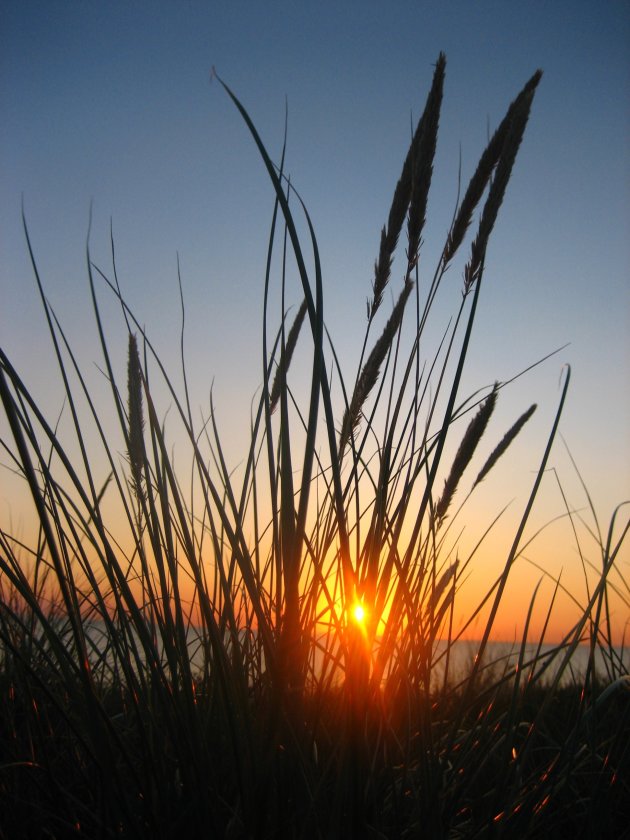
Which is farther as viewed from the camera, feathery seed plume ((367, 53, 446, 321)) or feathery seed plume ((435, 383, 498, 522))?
feathery seed plume ((435, 383, 498, 522))

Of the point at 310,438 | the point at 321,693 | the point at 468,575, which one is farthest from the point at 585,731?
the point at 310,438

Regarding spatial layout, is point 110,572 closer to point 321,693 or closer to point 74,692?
point 74,692

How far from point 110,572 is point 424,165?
744 millimetres

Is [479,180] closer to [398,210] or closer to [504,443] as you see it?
[398,210]

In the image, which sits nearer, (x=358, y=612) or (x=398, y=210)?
(x=358, y=612)

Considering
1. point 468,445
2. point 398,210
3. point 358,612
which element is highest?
point 398,210

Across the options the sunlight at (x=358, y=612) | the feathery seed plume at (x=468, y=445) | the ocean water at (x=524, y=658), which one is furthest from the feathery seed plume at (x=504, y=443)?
the sunlight at (x=358, y=612)

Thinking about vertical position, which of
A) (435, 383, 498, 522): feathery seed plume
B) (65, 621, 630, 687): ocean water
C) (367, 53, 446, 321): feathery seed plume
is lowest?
(65, 621, 630, 687): ocean water

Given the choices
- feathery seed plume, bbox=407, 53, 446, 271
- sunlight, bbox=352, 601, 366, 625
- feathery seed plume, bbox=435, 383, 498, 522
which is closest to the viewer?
sunlight, bbox=352, 601, 366, 625

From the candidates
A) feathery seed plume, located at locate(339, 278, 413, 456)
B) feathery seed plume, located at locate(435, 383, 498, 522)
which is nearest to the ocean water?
feathery seed plume, located at locate(435, 383, 498, 522)

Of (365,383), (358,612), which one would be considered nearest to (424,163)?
(365,383)

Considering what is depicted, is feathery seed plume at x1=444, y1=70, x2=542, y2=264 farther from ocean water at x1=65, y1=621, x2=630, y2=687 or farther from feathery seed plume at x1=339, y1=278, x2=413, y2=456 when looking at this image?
ocean water at x1=65, y1=621, x2=630, y2=687

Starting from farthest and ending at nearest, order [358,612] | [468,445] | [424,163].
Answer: [468,445], [424,163], [358,612]

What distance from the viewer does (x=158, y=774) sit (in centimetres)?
82
